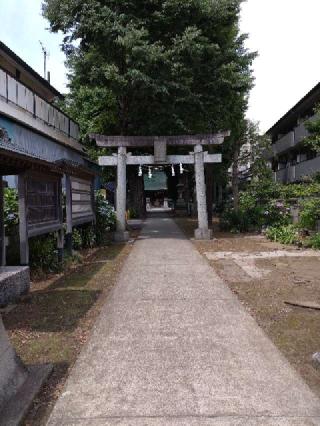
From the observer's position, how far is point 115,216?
730 inches

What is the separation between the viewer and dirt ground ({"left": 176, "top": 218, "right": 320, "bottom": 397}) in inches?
197

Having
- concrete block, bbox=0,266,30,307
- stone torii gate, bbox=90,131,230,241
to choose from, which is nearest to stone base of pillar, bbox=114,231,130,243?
stone torii gate, bbox=90,131,230,241

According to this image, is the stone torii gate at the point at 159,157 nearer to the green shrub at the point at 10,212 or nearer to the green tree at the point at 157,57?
the green tree at the point at 157,57

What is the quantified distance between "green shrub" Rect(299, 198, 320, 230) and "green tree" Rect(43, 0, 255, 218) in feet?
20.9

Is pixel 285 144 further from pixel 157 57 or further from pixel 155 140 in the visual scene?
pixel 157 57

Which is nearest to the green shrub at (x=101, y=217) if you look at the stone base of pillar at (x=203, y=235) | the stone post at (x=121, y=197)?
the stone post at (x=121, y=197)

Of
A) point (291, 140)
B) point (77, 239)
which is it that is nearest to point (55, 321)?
point (77, 239)

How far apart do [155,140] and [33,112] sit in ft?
16.8

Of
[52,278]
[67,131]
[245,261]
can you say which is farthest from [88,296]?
[67,131]

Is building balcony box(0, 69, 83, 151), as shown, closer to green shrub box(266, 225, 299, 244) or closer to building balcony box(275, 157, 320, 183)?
green shrub box(266, 225, 299, 244)

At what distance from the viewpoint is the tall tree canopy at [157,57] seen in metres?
17.5

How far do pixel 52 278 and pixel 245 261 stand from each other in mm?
4800

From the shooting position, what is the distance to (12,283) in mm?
7258

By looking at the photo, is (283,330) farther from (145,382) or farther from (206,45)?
(206,45)
